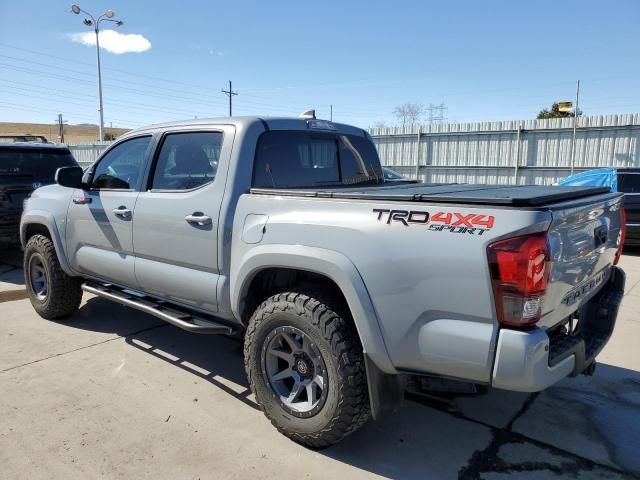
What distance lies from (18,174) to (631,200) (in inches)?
426

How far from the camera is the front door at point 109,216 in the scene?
12.9 ft

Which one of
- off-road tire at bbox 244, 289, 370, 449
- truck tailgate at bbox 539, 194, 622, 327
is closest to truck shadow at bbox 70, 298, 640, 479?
off-road tire at bbox 244, 289, 370, 449

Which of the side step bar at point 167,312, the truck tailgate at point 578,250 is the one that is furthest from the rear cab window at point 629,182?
the side step bar at point 167,312

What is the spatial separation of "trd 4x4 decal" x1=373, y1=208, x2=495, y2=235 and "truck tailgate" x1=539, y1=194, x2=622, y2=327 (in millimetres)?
294

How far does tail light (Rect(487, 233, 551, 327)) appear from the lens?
2035mm

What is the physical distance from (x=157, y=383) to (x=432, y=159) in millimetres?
14485

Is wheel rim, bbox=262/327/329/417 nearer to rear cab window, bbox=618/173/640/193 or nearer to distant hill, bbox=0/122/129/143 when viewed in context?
rear cab window, bbox=618/173/640/193

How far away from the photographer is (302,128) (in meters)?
3.62

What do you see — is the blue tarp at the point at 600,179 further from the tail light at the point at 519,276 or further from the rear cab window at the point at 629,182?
the tail light at the point at 519,276

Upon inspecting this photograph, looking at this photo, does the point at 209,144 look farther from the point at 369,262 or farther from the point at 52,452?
the point at 52,452

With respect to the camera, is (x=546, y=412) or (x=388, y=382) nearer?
(x=388, y=382)

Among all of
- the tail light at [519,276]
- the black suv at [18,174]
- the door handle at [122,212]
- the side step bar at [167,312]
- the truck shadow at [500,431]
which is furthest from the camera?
the black suv at [18,174]

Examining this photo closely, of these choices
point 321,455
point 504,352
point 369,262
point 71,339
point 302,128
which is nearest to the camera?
point 504,352

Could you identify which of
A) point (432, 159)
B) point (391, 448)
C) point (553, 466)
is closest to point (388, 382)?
point (391, 448)
